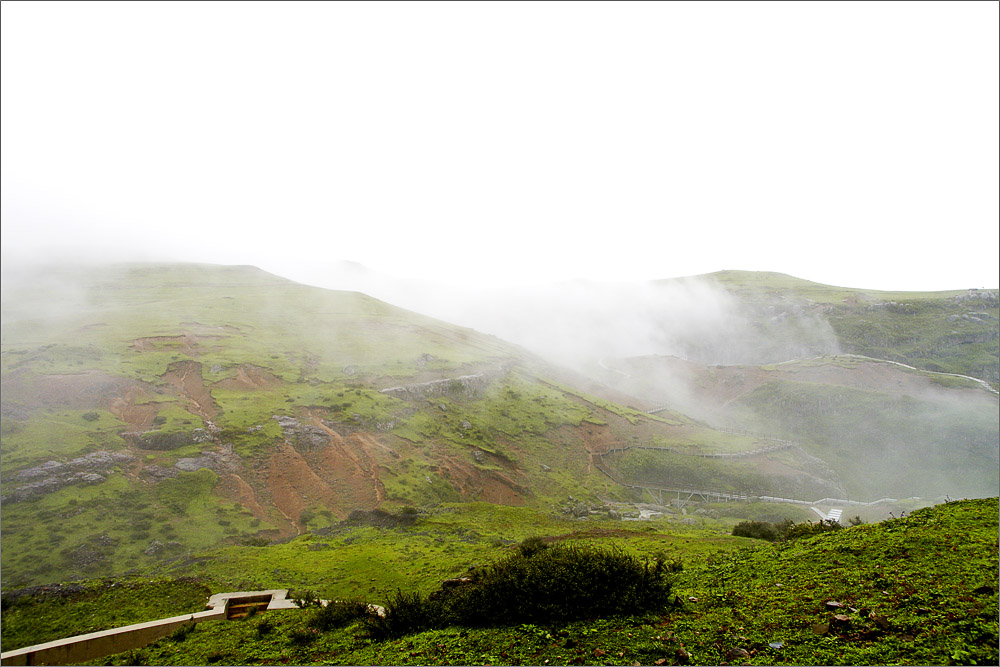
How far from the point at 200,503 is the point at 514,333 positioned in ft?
478

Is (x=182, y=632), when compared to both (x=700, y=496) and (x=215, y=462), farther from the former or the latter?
(x=700, y=496)

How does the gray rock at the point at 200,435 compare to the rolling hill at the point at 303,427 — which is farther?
the gray rock at the point at 200,435

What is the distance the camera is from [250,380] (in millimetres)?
63062

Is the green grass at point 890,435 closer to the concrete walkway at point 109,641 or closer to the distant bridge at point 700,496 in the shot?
the distant bridge at point 700,496

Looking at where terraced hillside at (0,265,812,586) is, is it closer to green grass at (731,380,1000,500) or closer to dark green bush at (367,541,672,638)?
dark green bush at (367,541,672,638)

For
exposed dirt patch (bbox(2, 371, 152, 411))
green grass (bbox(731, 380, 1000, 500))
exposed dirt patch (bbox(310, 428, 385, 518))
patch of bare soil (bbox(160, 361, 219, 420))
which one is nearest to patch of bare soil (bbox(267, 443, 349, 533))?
exposed dirt patch (bbox(310, 428, 385, 518))

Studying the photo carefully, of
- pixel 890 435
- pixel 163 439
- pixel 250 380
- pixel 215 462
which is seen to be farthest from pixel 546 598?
pixel 890 435

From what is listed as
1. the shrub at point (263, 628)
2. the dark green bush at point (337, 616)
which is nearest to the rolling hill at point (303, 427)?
the shrub at point (263, 628)

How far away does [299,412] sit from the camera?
57.4 m

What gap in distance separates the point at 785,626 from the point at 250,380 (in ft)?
225

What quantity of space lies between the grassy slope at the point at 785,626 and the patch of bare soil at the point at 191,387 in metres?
44.6

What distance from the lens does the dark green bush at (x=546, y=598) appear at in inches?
482

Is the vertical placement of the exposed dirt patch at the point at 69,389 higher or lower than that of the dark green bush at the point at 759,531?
higher

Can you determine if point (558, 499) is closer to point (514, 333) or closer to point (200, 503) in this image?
point (200, 503)
